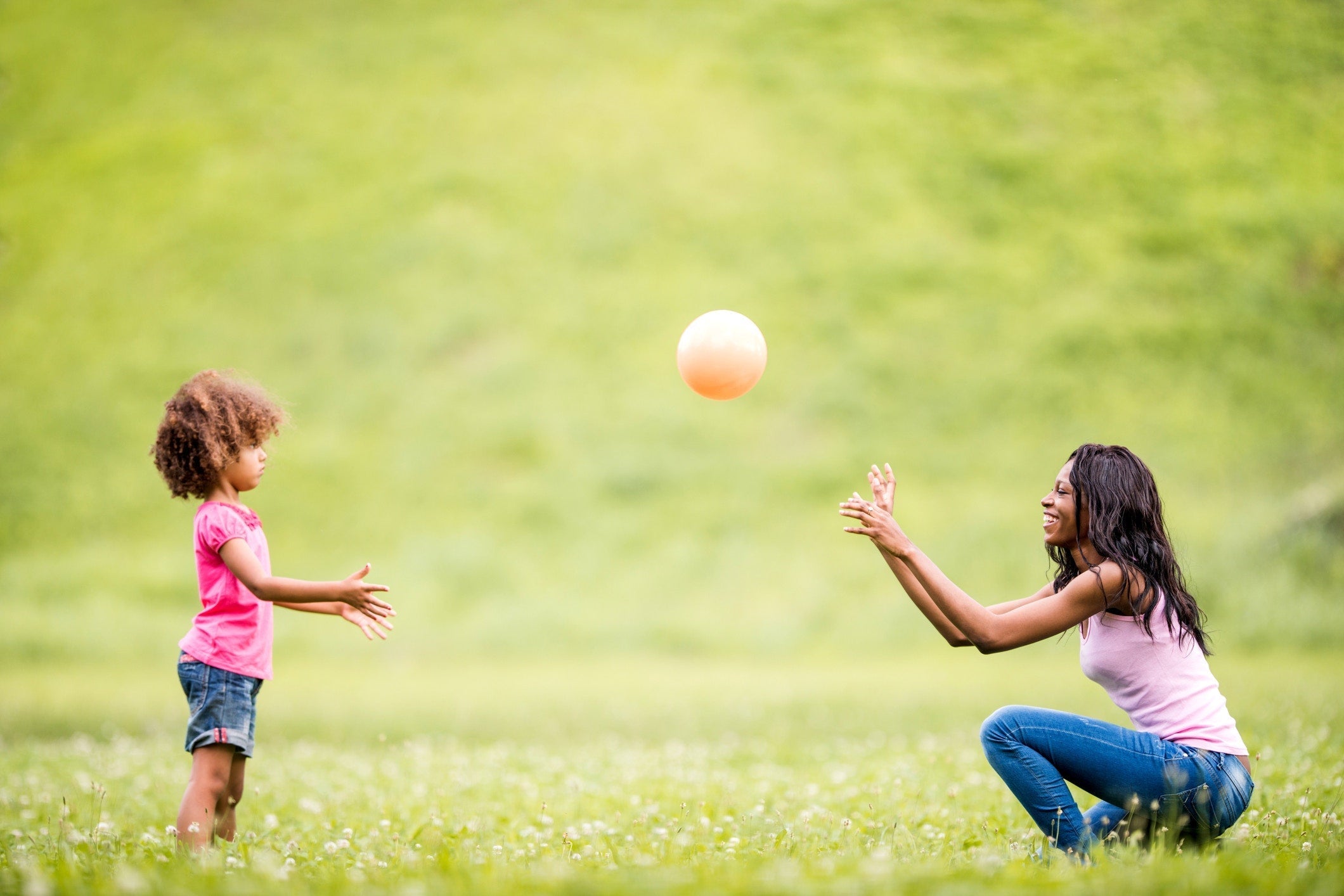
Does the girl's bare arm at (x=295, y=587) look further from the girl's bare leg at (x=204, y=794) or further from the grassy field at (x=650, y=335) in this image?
the grassy field at (x=650, y=335)

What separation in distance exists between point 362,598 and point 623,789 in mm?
3036

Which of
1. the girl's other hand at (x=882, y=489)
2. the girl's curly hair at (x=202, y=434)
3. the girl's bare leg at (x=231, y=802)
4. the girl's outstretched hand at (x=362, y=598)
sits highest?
the girl's curly hair at (x=202, y=434)

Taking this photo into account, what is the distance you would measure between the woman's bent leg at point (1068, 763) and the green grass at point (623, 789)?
224 mm

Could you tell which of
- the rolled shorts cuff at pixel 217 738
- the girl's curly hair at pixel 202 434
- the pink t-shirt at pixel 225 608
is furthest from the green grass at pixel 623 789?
the girl's curly hair at pixel 202 434

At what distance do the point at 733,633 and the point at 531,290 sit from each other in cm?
1138

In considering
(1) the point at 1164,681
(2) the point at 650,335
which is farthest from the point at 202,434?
(2) the point at 650,335

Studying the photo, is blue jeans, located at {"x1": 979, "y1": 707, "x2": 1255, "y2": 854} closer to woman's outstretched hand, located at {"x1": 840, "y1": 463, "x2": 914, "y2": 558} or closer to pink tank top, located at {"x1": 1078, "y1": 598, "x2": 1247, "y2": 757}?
pink tank top, located at {"x1": 1078, "y1": 598, "x2": 1247, "y2": 757}

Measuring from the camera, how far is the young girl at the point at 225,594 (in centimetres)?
496

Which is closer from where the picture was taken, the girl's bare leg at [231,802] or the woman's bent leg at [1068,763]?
the woman's bent leg at [1068,763]

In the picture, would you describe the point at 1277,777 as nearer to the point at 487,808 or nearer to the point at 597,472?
the point at 487,808

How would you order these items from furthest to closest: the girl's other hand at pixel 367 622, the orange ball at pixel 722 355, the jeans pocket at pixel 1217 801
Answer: the orange ball at pixel 722 355
the girl's other hand at pixel 367 622
the jeans pocket at pixel 1217 801

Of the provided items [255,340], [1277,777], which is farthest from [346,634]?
[1277,777]

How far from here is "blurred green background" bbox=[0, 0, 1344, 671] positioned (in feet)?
67.7

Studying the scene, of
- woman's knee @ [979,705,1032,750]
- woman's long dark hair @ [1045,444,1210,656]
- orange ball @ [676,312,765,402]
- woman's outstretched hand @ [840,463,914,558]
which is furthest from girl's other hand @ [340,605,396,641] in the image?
woman's long dark hair @ [1045,444,1210,656]
